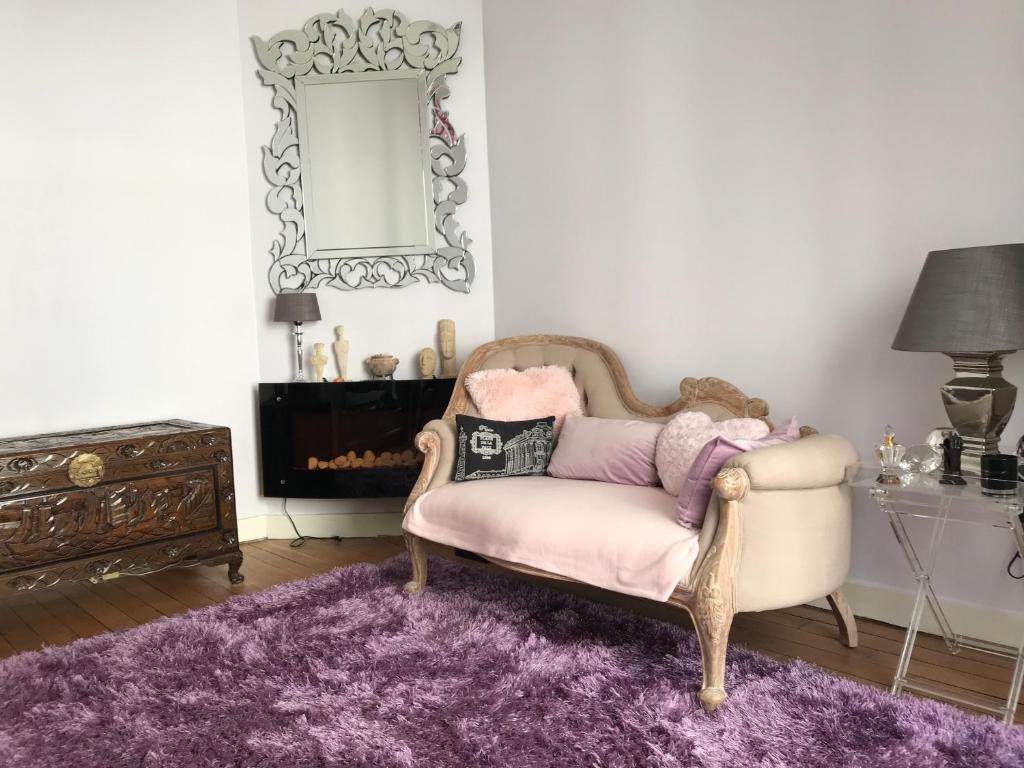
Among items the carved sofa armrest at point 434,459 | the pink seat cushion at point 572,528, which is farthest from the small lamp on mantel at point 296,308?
the pink seat cushion at point 572,528

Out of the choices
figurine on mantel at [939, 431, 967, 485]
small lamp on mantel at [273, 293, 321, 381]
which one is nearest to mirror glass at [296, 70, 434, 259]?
small lamp on mantel at [273, 293, 321, 381]

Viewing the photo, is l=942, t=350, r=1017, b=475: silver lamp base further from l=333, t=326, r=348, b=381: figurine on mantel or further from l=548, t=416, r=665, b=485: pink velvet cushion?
l=333, t=326, r=348, b=381: figurine on mantel

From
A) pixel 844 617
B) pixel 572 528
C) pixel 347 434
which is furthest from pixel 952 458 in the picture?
pixel 347 434

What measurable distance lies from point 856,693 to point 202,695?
1.82m

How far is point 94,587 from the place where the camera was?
365cm

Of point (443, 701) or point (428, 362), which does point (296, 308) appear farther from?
point (443, 701)

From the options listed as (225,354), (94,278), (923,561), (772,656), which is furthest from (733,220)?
(94,278)

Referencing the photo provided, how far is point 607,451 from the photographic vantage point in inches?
125

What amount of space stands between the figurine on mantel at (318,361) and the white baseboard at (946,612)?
2.50 metres

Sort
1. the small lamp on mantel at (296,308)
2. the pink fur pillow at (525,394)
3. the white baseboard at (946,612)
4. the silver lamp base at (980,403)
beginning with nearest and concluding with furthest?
the silver lamp base at (980,403) < the white baseboard at (946,612) < the pink fur pillow at (525,394) < the small lamp on mantel at (296,308)

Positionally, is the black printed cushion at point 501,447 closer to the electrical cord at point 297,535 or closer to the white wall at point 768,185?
the white wall at point 768,185

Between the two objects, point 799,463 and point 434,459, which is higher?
point 799,463

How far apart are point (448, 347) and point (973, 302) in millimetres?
2520

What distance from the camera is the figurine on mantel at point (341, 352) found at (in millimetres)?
4297
